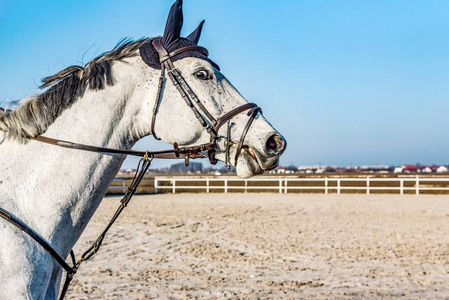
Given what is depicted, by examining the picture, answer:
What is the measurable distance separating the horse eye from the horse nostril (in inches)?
17.7

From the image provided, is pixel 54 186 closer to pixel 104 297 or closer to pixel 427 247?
pixel 104 297

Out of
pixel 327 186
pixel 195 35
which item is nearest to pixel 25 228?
pixel 195 35

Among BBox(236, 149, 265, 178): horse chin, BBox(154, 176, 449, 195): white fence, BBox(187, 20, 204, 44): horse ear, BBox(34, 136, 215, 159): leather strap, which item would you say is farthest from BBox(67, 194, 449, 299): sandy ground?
BBox(154, 176, 449, 195): white fence

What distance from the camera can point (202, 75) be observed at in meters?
2.30

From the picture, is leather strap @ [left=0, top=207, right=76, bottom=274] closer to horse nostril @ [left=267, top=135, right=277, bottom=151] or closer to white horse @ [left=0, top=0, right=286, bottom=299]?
white horse @ [left=0, top=0, right=286, bottom=299]

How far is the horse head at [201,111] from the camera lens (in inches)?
87.3

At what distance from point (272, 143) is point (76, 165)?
966 millimetres

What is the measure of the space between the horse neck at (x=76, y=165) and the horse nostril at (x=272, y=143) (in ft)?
2.30

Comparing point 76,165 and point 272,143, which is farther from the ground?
point 272,143

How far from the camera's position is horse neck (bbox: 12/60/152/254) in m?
2.20

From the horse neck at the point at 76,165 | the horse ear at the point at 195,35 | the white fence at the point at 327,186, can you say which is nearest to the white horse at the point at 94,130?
the horse neck at the point at 76,165

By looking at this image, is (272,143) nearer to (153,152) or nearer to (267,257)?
(153,152)

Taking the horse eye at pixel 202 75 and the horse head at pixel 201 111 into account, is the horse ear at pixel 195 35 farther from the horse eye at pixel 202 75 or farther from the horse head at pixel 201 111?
Result: the horse eye at pixel 202 75

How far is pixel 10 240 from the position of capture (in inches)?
80.8
